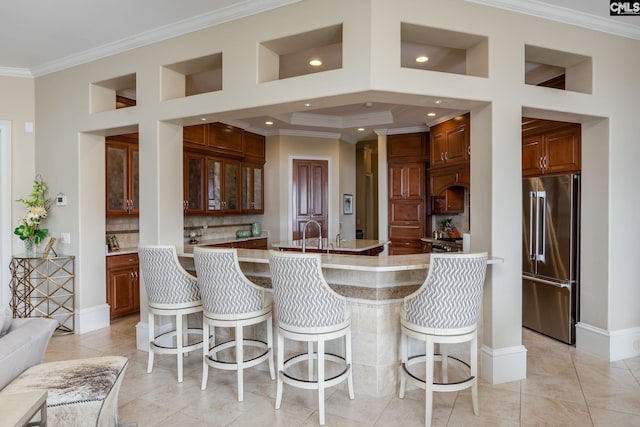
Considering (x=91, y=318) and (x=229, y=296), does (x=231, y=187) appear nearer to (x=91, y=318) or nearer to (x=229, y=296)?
(x=91, y=318)

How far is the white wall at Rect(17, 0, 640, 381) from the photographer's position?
9.05 ft

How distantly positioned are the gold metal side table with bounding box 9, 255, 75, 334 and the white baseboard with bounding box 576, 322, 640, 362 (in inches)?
211

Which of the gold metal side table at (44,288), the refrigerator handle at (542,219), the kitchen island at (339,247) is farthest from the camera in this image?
the kitchen island at (339,247)

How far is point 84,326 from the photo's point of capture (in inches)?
166

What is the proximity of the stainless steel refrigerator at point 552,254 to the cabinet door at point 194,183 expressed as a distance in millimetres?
4277

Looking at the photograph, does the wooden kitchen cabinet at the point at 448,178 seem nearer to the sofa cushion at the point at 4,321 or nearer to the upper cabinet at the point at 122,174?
the upper cabinet at the point at 122,174

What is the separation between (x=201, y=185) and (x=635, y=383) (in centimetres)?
529

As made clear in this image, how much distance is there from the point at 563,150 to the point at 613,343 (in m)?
1.91

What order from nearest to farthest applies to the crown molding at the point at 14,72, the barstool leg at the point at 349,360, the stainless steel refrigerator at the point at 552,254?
the barstool leg at the point at 349,360 < the stainless steel refrigerator at the point at 552,254 < the crown molding at the point at 14,72

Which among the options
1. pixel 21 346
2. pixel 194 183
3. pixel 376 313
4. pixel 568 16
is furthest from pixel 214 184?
pixel 568 16

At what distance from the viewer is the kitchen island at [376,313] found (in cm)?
279

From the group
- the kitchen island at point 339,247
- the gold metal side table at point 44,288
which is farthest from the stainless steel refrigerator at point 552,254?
the gold metal side table at point 44,288

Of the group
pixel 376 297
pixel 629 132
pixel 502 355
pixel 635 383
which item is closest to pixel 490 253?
pixel 502 355

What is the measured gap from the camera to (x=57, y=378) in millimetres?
1952
